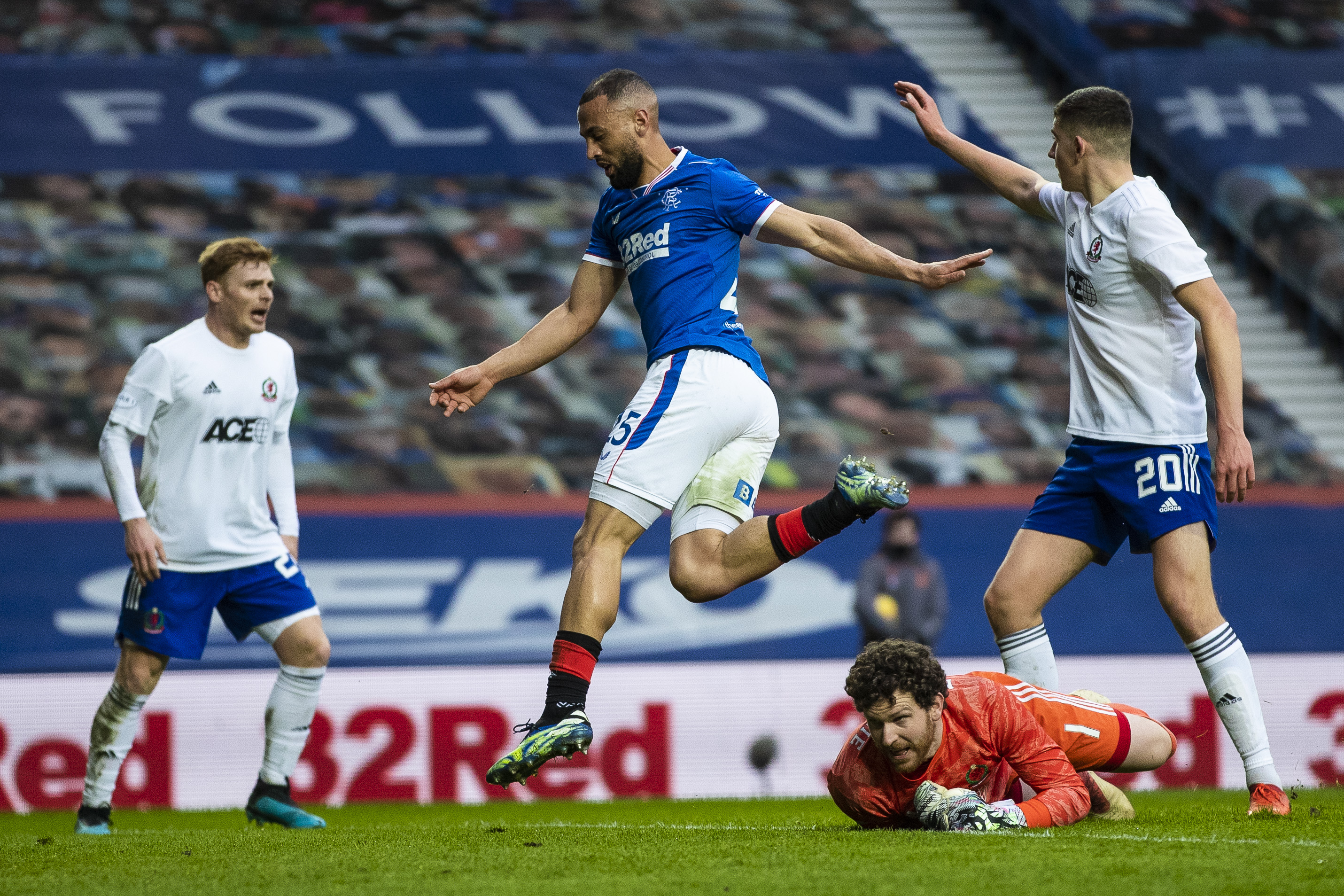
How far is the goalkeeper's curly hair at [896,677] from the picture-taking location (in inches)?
168

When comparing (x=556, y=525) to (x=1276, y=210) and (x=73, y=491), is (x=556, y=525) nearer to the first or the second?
(x=73, y=491)

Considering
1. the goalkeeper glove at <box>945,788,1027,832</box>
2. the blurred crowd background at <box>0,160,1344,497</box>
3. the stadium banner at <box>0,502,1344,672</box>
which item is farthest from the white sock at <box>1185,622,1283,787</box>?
the blurred crowd background at <box>0,160,1344,497</box>

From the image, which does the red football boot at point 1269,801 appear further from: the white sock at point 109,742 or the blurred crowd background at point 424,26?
the blurred crowd background at point 424,26

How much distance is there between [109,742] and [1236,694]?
441cm

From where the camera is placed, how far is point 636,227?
16.3ft

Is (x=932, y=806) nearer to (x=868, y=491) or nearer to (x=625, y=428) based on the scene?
(x=868, y=491)

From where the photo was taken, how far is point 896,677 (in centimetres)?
427

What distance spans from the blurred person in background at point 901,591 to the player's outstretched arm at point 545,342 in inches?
168

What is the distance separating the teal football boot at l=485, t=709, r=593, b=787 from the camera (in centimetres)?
420

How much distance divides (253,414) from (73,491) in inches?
210

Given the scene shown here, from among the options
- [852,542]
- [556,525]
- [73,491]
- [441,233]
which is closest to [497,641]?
[556,525]

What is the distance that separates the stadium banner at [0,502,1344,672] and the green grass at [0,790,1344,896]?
415 cm

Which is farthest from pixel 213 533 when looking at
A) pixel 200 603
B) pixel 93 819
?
pixel 93 819

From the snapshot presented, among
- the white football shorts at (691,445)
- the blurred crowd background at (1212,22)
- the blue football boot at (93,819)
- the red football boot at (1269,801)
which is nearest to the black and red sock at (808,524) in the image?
the white football shorts at (691,445)
